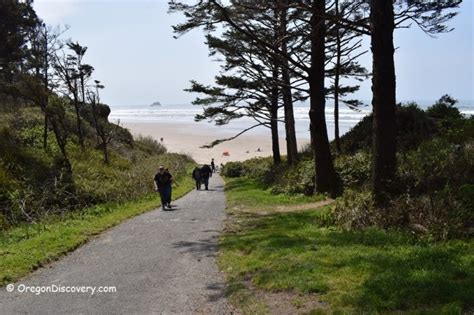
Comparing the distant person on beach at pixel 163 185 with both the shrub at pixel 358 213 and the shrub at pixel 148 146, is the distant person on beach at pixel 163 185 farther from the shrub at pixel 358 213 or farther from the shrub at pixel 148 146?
the shrub at pixel 148 146

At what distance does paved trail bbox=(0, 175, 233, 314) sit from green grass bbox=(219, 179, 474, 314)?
0.44 metres

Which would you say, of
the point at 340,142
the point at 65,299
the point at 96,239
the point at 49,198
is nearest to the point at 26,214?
the point at 49,198

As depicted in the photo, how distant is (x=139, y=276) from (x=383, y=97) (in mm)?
5437

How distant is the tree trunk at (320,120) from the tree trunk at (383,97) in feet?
17.3

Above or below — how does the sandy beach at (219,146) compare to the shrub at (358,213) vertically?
above

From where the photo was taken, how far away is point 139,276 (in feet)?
24.4

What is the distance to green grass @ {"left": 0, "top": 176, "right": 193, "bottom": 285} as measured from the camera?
26.9 feet

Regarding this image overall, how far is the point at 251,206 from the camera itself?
1555 centimetres

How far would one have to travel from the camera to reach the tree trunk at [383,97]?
8.95 meters

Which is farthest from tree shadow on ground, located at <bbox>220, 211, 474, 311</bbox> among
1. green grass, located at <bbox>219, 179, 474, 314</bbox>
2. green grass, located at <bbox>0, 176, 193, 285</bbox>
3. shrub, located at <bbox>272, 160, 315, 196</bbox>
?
shrub, located at <bbox>272, 160, 315, 196</bbox>

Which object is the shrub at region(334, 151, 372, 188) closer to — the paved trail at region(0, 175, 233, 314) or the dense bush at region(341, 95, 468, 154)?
the dense bush at region(341, 95, 468, 154)

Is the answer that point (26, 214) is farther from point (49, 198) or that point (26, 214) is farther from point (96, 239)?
point (96, 239)

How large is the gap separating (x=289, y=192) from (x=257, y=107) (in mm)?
11535

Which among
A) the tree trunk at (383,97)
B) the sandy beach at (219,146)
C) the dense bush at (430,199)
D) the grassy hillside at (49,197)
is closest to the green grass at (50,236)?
the grassy hillside at (49,197)
